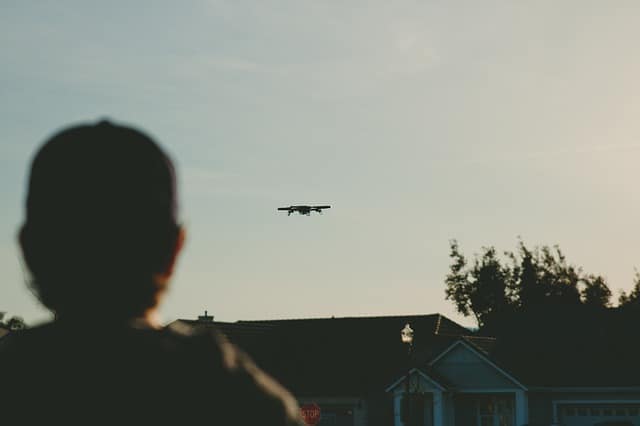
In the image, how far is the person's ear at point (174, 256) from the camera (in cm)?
168

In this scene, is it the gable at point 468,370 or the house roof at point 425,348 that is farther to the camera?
the gable at point 468,370

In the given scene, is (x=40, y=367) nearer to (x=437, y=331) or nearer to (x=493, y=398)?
(x=493, y=398)

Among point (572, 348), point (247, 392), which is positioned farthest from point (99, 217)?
point (572, 348)

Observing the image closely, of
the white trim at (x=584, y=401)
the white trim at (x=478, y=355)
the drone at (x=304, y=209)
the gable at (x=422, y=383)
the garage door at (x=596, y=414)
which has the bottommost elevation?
the garage door at (x=596, y=414)

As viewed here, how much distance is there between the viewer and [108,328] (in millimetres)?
1588

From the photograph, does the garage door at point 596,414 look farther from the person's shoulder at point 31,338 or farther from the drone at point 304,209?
the person's shoulder at point 31,338

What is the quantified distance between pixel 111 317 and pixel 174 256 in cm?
15

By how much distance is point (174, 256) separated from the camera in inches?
67.2

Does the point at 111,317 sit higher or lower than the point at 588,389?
lower

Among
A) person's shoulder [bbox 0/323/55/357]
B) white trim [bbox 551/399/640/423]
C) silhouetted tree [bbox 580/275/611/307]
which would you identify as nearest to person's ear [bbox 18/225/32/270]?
person's shoulder [bbox 0/323/55/357]

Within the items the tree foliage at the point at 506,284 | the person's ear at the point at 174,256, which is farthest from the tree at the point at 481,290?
the person's ear at the point at 174,256

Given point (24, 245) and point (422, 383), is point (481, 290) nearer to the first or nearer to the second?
point (422, 383)

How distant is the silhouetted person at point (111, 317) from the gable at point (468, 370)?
49769 millimetres

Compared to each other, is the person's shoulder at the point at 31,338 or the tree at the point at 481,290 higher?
the tree at the point at 481,290
